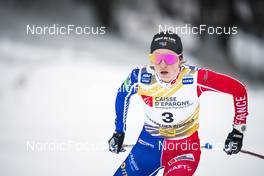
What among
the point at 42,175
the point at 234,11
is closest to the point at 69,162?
the point at 42,175

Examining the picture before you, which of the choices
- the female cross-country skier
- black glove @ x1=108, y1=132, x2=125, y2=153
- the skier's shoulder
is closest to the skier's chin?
the female cross-country skier

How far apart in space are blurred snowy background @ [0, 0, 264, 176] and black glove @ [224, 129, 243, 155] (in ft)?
0.16

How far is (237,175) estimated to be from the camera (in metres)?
3.42

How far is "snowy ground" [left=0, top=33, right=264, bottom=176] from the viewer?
340 cm

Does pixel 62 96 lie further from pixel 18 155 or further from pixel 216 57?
pixel 216 57

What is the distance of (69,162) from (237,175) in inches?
41.0

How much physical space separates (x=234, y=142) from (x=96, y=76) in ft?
3.12

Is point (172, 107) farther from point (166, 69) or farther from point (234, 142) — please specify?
point (234, 142)

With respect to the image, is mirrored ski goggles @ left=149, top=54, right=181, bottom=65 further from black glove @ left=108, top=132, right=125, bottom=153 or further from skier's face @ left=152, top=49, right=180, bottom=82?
black glove @ left=108, top=132, right=125, bottom=153

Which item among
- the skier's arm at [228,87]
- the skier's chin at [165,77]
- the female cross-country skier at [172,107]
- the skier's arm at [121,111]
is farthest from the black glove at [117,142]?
the skier's arm at [228,87]

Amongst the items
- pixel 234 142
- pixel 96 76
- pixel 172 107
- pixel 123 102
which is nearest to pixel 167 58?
pixel 172 107

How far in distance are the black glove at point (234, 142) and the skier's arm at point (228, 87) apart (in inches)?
2.2

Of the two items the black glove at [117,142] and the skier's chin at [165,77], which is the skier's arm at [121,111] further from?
the skier's chin at [165,77]

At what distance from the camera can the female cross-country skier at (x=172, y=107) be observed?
324 cm
